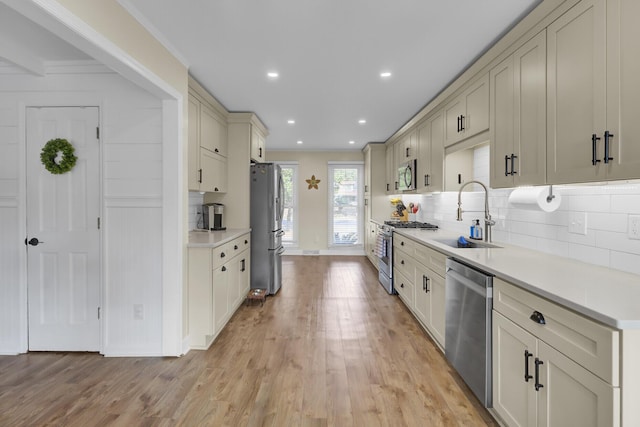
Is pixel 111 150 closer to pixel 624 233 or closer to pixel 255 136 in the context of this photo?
pixel 255 136

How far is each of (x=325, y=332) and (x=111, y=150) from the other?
2.50m

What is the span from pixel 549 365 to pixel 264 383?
1.73 meters

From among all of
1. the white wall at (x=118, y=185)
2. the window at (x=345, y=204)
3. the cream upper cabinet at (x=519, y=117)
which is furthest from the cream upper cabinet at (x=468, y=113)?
the window at (x=345, y=204)

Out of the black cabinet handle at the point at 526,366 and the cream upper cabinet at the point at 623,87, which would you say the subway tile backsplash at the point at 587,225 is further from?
the black cabinet handle at the point at 526,366

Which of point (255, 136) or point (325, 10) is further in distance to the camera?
point (255, 136)

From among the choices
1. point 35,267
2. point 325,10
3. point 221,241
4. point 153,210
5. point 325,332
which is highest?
point 325,10

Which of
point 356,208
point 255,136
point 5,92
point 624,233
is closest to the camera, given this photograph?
point 624,233

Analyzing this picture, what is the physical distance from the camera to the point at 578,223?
1985 millimetres

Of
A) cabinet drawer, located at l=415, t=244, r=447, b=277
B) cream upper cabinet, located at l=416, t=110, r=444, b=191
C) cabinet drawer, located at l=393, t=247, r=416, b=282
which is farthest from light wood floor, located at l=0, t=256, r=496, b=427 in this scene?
cream upper cabinet, located at l=416, t=110, r=444, b=191

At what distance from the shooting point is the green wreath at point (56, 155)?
2.56m

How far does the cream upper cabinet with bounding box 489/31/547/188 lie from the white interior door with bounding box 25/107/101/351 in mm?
3225

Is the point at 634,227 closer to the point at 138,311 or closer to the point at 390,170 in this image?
the point at 138,311

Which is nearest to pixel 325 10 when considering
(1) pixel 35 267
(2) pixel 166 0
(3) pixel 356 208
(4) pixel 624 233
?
(2) pixel 166 0

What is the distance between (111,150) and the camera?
2.62 metres
